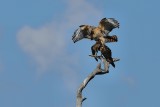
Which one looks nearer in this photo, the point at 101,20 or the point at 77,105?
the point at 77,105

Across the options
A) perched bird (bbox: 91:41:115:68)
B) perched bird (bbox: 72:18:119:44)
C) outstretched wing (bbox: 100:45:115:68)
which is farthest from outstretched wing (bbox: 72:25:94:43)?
outstretched wing (bbox: 100:45:115:68)

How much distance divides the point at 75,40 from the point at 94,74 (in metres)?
1.91

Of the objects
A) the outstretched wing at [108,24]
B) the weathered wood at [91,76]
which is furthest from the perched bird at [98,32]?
the weathered wood at [91,76]

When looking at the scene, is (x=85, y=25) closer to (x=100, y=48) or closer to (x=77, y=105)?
(x=100, y=48)

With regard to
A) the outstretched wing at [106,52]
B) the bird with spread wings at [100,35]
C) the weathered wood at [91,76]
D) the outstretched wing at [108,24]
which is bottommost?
the weathered wood at [91,76]

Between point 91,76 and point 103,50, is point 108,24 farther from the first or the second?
point 91,76

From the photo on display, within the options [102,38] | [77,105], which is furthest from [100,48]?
[77,105]

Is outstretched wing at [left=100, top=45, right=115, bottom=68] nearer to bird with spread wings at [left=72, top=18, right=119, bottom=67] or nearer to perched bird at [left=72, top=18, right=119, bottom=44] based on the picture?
bird with spread wings at [left=72, top=18, right=119, bottom=67]

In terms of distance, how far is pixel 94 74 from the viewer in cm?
3005

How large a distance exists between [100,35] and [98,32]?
0.64 ft

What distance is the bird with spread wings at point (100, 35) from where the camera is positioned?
30.4 metres

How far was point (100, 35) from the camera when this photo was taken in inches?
1213

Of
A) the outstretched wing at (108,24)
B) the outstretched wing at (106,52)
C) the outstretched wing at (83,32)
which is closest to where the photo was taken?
the outstretched wing at (106,52)

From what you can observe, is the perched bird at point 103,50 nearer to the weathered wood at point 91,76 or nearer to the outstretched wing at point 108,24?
the weathered wood at point 91,76
